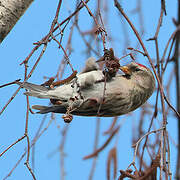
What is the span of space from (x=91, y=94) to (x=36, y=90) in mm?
371

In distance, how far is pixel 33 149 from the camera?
235cm

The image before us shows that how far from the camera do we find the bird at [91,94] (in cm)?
226

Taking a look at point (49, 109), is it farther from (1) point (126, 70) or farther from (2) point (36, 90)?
(1) point (126, 70)

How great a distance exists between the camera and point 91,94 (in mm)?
2295

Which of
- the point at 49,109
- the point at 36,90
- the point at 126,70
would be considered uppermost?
the point at 126,70

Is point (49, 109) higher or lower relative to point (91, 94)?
lower

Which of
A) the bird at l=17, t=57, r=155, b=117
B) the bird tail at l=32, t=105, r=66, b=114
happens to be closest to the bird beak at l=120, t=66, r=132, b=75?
the bird at l=17, t=57, r=155, b=117

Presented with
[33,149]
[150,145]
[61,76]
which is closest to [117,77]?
[61,76]

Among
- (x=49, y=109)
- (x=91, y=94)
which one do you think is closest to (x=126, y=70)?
(x=91, y=94)

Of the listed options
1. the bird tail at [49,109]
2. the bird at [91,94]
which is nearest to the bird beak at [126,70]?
the bird at [91,94]

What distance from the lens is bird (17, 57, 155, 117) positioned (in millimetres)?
2264

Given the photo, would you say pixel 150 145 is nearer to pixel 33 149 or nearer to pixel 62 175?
pixel 62 175

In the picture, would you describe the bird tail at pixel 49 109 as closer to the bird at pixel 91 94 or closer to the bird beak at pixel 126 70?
the bird at pixel 91 94

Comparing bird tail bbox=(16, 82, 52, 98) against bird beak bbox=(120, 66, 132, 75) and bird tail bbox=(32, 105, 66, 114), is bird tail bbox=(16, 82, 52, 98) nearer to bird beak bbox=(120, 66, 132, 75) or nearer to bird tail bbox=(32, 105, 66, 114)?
bird tail bbox=(32, 105, 66, 114)
